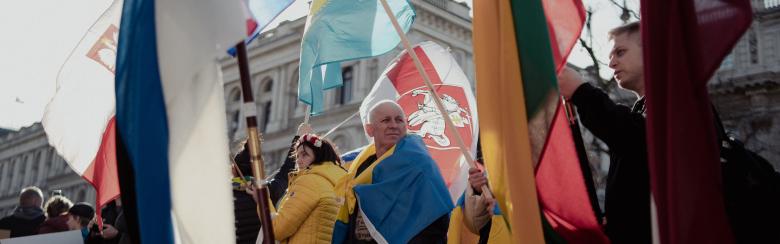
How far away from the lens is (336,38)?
5.43 metres

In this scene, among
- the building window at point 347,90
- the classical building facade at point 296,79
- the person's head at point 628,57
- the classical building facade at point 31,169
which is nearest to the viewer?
the person's head at point 628,57

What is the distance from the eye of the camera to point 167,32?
9.52 ft

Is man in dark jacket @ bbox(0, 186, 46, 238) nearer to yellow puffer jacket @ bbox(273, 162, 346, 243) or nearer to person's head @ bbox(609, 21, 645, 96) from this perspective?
yellow puffer jacket @ bbox(273, 162, 346, 243)

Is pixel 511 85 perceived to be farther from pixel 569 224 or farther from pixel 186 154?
pixel 186 154

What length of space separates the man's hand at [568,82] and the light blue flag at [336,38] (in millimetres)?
2861

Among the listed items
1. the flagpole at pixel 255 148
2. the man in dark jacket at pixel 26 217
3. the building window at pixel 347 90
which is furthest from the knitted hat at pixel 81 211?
the building window at pixel 347 90

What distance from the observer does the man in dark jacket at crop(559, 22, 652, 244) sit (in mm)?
2549

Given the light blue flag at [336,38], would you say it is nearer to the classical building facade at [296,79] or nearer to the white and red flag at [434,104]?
the white and red flag at [434,104]

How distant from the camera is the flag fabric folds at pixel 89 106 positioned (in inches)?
172

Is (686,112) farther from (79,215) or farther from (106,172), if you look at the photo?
(79,215)

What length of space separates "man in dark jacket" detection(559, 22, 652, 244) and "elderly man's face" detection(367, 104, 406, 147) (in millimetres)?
1901

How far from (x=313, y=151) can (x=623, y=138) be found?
2.70 meters

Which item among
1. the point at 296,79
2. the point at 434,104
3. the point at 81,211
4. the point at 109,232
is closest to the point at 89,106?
the point at 109,232

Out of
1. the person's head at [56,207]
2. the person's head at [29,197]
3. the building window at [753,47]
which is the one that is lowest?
the person's head at [56,207]
